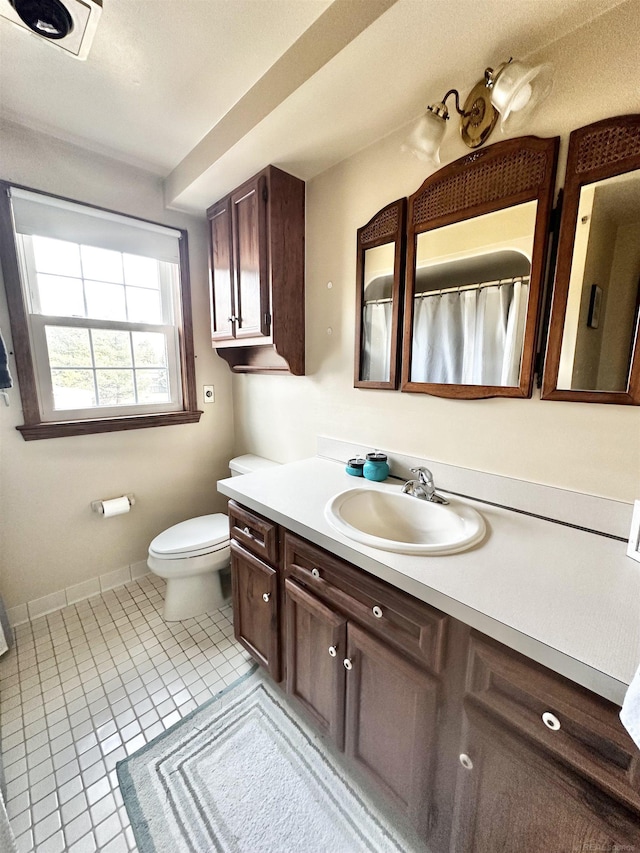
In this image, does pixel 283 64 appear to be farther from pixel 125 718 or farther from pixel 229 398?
pixel 125 718

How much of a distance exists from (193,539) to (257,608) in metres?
0.62

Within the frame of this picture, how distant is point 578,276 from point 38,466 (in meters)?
2.38

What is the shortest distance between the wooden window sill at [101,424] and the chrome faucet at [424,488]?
153cm

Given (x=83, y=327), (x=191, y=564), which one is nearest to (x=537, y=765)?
(x=191, y=564)

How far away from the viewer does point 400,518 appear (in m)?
1.24

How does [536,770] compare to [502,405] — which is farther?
[502,405]

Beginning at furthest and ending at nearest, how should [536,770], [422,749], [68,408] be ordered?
1. [68,408]
2. [422,749]
3. [536,770]

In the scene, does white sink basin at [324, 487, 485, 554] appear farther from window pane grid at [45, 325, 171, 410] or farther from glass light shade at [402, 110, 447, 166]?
window pane grid at [45, 325, 171, 410]

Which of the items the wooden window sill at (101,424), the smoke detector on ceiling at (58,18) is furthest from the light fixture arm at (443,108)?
the wooden window sill at (101,424)

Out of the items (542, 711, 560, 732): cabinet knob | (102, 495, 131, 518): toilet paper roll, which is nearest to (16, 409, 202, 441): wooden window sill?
(102, 495, 131, 518): toilet paper roll

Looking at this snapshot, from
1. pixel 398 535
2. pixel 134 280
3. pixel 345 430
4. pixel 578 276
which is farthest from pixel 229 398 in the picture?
pixel 578 276

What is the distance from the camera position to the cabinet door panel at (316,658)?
3.28 ft

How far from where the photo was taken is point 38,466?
5.55 feet

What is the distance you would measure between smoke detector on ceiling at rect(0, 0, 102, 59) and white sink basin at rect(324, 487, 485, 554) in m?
1.63
